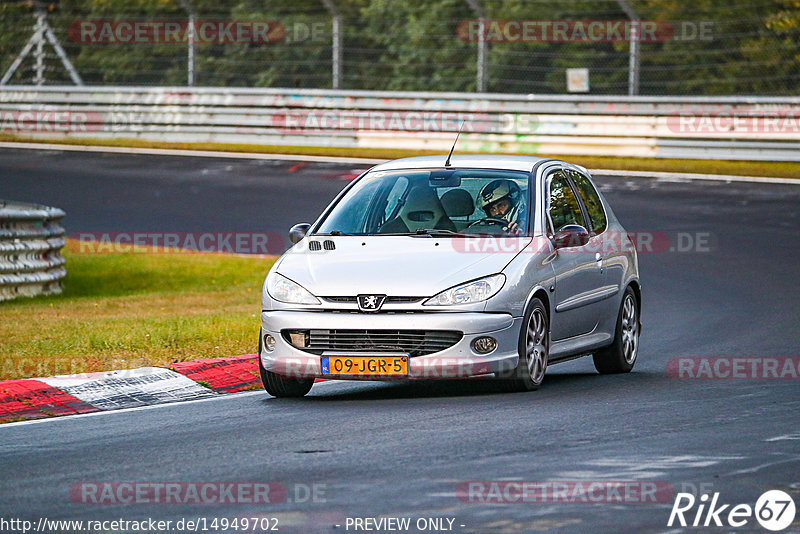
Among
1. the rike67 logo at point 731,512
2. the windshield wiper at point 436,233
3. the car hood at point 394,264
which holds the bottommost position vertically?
the rike67 logo at point 731,512

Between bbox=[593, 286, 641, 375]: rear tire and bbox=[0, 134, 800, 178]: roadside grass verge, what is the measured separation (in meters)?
15.3

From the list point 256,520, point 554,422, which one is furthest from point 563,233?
point 256,520

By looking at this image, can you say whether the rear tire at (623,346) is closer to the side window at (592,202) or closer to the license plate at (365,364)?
the side window at (592,202)

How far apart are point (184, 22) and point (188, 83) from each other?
4.19ft

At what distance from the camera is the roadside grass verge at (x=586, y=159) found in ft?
89.4

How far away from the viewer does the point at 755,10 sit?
27484 millimetres

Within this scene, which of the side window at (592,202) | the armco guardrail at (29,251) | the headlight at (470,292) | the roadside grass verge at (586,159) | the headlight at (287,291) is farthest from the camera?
the roadside grass verge at (586,159)

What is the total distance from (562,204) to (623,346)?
1246 millimetres

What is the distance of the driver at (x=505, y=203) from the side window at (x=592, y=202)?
111 cm

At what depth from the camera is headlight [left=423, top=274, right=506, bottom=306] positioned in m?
9.50

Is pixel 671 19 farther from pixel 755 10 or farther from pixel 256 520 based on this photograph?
pixel 256 520

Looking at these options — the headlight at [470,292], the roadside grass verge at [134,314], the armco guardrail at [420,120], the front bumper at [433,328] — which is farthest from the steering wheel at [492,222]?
the armco guardrail at [420,120]

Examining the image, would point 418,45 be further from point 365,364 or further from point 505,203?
point 365,364

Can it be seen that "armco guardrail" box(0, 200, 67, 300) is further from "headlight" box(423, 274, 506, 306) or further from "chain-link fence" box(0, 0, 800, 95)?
"chain-link fence" box(0, 0, 800, 95)
